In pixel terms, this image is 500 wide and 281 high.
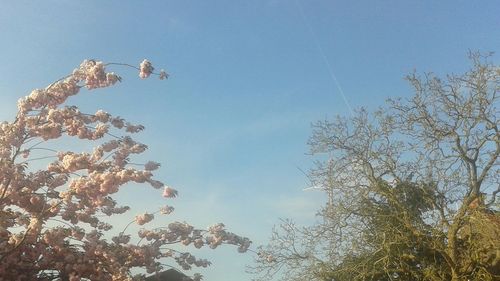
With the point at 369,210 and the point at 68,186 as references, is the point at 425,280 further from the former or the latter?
the point at 68,186

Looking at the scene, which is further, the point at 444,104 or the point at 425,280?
the point at 444,104

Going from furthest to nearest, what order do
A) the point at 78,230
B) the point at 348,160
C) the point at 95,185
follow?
the point at 348,160 → the point at 78,230 → the point at 95,185

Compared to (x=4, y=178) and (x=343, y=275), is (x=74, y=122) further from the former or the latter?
(x=343, y=275)

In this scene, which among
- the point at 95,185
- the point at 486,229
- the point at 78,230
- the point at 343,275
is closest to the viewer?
the point at 95,185

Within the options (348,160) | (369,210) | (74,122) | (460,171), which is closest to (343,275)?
(369,210)

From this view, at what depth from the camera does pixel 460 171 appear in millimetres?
15398

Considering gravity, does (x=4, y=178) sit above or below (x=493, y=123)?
below

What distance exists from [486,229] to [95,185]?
11.1m

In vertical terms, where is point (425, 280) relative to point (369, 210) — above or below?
below

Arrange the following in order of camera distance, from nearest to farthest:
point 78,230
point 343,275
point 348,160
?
point 78,230 < point 343,275 < point 348,160

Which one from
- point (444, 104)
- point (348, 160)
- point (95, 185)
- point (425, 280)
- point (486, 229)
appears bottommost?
point (425, 280)

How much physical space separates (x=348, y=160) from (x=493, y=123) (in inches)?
197

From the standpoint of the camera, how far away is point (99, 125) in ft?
40.5

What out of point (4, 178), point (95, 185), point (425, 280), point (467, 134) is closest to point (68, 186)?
point (95, 185)
